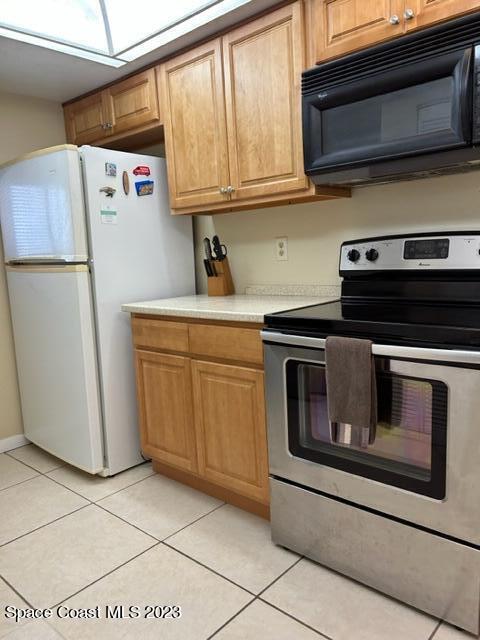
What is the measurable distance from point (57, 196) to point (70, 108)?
1.00 m

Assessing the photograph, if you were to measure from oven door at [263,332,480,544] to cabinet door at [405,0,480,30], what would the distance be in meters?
1.06

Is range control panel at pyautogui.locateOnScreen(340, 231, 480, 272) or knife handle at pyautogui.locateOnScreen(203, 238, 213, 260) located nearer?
range control panel at pyautogui.locateOnScreen(340, 231, 480, 272)

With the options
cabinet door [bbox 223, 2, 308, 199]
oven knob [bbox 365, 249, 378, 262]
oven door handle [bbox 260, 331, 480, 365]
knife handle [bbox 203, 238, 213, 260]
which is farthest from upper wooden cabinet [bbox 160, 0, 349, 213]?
oven door handle [bbox 260, 331, 480, 365]

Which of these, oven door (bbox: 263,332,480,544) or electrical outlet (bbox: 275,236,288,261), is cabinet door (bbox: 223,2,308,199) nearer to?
electrical outlet (bbox: 275,236,288,261)

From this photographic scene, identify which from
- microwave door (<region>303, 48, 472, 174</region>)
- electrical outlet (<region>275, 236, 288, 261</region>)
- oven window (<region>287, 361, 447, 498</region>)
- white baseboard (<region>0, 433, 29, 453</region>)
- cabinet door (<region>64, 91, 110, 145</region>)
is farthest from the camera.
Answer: white baseboard (<region>0, 433, 29, 453</region>)

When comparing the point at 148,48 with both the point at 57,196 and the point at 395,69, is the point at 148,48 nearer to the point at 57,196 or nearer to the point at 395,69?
the point at 57,196

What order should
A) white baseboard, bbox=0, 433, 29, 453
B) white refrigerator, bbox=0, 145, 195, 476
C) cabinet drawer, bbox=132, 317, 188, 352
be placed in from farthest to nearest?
white baseboard, bbox=0, 433, 29, 453 < white refrigerator, bbox=0, 145, 195, 476 < cabinet drawer, bbox=132, 317, 188, 352

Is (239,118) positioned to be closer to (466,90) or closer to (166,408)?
(466,90)

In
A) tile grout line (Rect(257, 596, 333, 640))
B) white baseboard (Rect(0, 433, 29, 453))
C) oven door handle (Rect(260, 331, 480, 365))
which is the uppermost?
oven door handle (Rect(260, 331, 480, 365))

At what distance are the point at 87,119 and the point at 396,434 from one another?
252 centimetres

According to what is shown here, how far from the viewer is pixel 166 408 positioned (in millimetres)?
2291

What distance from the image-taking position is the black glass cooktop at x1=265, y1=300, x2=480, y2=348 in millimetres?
1311

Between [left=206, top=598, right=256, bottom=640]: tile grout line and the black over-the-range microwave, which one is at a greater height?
the black over-the-range microwave

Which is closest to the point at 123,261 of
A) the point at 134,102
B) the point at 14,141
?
the point at 134,102
